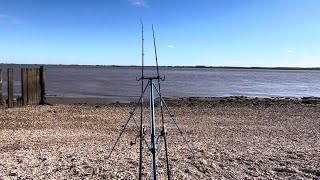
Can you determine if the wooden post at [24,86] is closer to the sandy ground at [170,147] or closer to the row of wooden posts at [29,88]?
the row of wooden posts at [29,88]

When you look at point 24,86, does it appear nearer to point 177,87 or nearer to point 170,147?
point 170,147

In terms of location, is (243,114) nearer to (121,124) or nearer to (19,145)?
(121,124)

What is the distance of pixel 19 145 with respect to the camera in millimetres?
9961

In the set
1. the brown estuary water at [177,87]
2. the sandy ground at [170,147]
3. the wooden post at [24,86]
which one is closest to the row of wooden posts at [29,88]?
the wooden post at [24,86]

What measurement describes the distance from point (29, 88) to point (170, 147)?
10463 mm

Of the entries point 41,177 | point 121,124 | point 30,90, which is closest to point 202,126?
point 121,124

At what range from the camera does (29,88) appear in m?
18.2

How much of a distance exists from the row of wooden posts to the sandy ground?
1.33 meters

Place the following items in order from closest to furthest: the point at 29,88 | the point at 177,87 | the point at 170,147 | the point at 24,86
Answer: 1. the point at 170,147
2. the point at 24,86
3. the point at 29,88
4. the point at 177,87

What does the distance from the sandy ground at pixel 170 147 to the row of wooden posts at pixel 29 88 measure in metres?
1.33

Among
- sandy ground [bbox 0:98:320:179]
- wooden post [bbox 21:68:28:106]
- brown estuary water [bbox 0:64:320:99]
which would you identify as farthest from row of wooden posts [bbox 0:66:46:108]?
brown estuary water [bbox 0:64:320:99]

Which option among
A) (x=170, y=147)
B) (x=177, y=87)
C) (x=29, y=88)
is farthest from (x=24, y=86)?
(x=177, y=87)

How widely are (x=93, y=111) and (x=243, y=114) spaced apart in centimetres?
644

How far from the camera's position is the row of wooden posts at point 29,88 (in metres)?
17.2
